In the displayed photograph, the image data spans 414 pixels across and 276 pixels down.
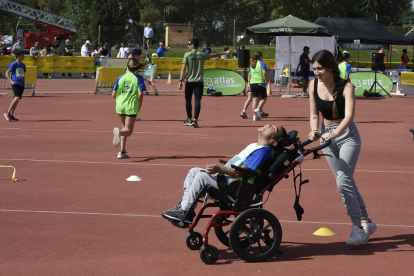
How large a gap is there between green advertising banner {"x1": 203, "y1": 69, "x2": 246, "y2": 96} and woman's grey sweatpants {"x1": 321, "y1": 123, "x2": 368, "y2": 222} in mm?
17495

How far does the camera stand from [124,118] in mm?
10148

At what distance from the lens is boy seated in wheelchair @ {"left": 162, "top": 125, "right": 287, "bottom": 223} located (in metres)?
4.89

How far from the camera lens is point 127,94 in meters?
9.90

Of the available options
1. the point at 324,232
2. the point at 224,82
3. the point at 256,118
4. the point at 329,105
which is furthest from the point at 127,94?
the point at 224,82

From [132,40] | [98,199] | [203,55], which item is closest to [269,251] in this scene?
[98,199]

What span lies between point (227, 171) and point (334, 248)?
1.37m

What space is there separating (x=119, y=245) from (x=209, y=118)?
418 inches

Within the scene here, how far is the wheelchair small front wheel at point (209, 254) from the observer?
4828mm

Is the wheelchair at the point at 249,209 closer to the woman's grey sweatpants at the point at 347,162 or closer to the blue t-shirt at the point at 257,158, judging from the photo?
the blue t-shirt at the point at 257,158

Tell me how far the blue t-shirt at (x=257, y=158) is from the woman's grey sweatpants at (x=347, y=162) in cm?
74

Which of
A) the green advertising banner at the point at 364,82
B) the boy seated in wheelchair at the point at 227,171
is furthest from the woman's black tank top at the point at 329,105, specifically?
the green advertising banner at the point at 364,82

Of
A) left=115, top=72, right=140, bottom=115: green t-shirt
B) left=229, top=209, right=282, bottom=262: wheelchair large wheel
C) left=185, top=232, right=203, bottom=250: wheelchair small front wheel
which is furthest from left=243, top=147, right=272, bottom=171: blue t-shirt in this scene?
left=115, top=72, right=140, bottom=115: green t-shirt

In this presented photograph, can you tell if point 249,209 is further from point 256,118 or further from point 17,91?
point 17,91

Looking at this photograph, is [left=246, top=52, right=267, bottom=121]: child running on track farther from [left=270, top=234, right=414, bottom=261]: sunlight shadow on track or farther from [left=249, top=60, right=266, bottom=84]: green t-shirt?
[left=270, top=234, right=414, bottom=261]: sunlight shadow on track
